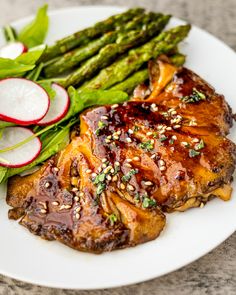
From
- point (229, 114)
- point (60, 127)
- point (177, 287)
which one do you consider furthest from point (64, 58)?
point (177, 287)

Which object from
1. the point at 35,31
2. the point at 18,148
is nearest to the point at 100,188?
the point at 18,148

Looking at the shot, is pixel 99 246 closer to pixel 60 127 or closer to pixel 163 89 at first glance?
pixel 60 127

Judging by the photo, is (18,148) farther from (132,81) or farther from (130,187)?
(132,81)

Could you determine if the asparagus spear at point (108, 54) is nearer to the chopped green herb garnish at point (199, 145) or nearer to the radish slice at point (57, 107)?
the radish slice at point (57, 107)

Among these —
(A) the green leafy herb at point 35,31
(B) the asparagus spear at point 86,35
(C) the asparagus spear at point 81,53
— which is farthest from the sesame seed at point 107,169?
(A) the green leafy herb at point 35,31

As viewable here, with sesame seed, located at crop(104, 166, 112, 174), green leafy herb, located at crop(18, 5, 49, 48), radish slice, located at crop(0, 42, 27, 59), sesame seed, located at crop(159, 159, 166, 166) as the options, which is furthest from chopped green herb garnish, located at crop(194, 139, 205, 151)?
green leafy herb, located at crop(18, 5, 49, 48)

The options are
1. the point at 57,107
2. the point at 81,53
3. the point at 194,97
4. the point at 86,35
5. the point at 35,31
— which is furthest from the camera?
the point at 35,31
